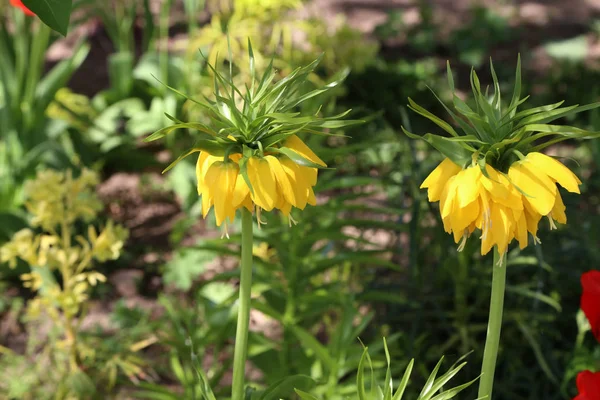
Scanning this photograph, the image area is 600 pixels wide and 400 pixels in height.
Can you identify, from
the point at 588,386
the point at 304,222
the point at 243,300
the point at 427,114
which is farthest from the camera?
the point at 304,222

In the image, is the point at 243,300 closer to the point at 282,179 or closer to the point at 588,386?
the point at 282,179

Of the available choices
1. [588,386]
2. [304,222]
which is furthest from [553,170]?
[304,222]

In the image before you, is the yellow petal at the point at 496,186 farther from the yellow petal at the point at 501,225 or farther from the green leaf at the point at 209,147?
the green leaf at the point at 209,147

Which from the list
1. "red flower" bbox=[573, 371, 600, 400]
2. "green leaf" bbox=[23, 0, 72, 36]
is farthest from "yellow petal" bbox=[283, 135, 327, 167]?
"red flower" bbox=[573, 371, 600, 400]

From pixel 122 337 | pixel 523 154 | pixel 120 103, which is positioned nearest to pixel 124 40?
pixel 120 103

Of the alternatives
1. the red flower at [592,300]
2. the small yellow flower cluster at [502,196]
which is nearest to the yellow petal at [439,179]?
the small yellow flower cluster at [502,196]

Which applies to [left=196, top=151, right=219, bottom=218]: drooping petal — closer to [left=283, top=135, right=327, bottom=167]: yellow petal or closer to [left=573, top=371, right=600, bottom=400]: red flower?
[left=283, top=135, right=327, bottom=167]: yellow petal
